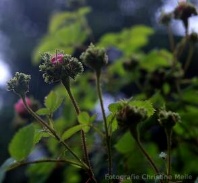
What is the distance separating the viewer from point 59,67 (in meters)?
0.69

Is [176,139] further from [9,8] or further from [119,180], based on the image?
[9,8]

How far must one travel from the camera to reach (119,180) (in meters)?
A: 0.72

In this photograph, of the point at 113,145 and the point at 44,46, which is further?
the point at 44,46

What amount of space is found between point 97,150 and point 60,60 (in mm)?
684

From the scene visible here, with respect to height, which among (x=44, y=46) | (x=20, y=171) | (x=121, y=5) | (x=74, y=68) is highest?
(x=121, y=5)

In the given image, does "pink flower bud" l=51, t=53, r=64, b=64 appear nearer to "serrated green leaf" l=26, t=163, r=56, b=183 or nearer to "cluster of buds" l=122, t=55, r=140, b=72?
"serrated green leaf" l=26, t=163, r=56, b=183

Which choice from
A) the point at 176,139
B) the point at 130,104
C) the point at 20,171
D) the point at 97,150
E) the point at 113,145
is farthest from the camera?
the point at 20,171

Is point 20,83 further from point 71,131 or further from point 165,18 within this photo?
point 165,18

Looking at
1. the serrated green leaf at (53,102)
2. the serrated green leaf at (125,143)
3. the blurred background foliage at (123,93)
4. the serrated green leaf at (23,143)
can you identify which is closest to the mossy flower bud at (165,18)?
the blurred background foliage at (123,93)

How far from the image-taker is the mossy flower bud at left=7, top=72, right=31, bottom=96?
718 mm

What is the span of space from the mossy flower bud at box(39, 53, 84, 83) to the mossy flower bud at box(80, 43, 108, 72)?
0.02 metres

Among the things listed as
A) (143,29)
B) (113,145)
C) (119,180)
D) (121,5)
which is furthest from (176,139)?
(121,5)

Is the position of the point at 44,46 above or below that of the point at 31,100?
above

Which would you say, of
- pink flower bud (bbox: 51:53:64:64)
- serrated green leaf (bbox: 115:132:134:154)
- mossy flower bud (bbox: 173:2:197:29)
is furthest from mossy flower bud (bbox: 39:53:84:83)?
mossy flower bud (bbox: 173:2:197:29)
